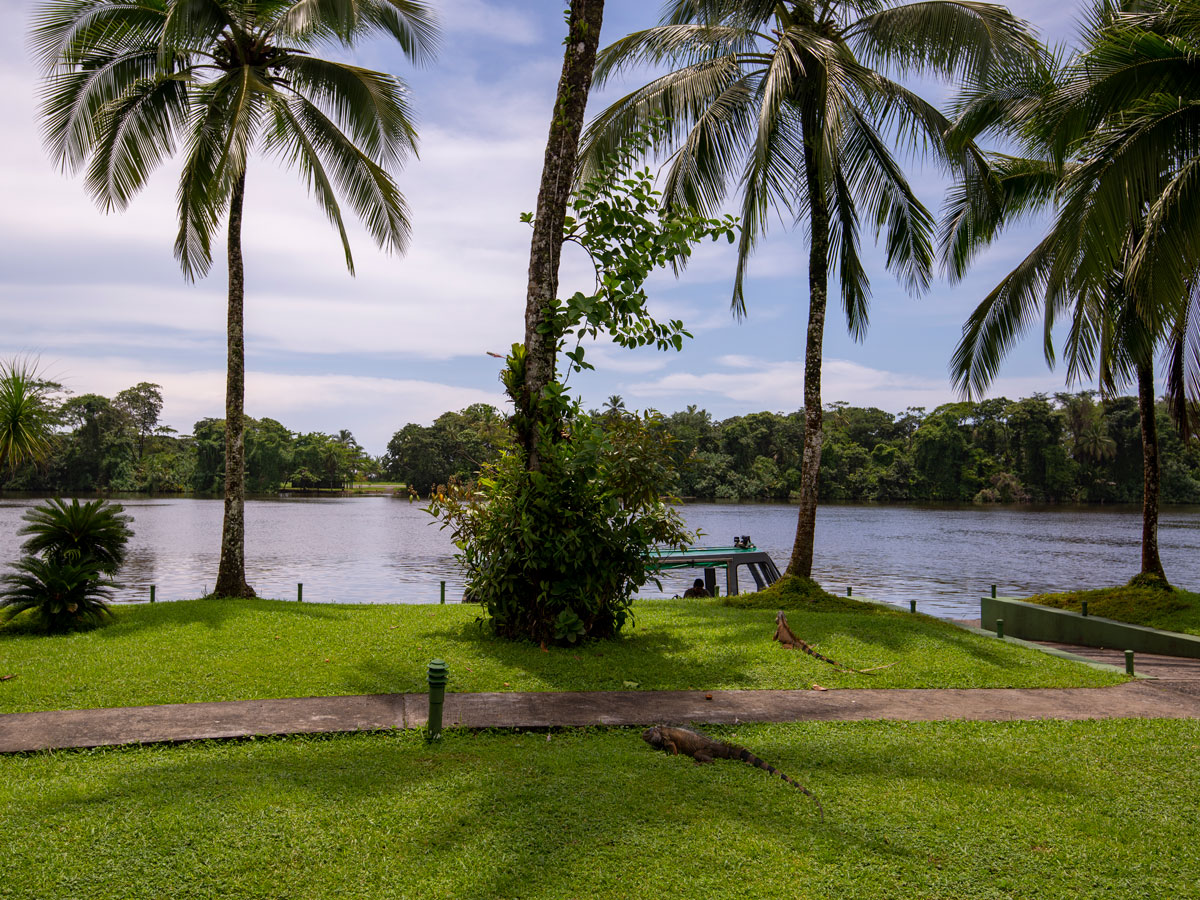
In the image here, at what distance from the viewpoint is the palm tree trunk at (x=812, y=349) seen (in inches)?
528

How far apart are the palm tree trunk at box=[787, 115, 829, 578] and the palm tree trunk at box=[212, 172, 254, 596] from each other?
9134mm

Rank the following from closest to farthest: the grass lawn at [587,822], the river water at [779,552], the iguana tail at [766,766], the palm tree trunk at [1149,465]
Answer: the grass lawn at [587,822], the iguana tail at [766,766], the palm tree trunk at [1149,465], the river water at [779,552]

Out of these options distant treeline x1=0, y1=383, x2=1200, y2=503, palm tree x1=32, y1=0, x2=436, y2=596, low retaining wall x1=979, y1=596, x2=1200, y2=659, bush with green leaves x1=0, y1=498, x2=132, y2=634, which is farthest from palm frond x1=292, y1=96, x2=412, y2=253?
distant treeline x1=0, y1=383, x2=1200, y2=503

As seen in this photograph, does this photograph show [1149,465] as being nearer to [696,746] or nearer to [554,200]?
[554,200]

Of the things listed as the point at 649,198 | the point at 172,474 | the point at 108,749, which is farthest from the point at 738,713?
the point at 172,474

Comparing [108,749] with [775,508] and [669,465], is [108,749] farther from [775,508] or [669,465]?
[775,508]

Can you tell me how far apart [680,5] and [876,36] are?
3551 millimetres

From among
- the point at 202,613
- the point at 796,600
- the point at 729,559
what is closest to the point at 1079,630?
the point at 796,600

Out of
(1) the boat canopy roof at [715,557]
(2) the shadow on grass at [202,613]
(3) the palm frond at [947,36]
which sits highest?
(3) the palm frond at [947,36]

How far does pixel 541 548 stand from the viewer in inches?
341

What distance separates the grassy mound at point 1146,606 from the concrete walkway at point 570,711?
5693mm

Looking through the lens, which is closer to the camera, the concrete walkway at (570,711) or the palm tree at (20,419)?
the concrete walkway at (570,711)

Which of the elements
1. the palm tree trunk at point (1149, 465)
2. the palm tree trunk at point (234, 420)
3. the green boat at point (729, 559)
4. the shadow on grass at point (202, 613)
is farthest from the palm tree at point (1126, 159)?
the palm tree trunk at point (234, 420)

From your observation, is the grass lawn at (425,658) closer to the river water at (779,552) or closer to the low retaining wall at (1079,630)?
the river water at (779,552)
